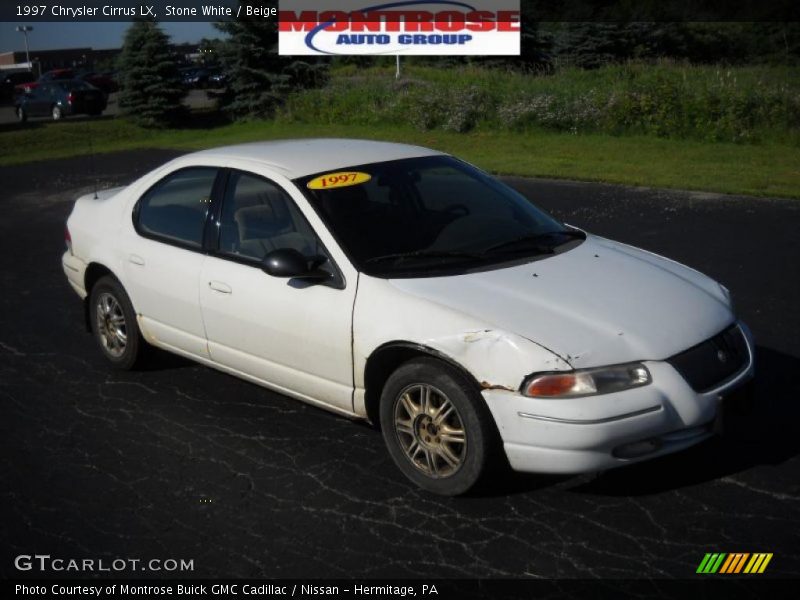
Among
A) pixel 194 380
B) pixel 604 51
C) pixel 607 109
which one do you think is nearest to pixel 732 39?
pixel 604 51

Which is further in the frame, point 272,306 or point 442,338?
point 272,306

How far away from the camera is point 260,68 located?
32.1m

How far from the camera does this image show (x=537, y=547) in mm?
4230

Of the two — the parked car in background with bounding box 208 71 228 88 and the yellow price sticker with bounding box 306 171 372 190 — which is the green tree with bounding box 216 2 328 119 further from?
the yellow price sticker with bounding box 306 171 372 190

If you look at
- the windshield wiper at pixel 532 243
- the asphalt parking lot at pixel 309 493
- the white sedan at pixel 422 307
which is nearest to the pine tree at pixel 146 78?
the asphalt parking lot at pixel 309 493

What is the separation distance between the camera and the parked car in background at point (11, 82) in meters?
54.0

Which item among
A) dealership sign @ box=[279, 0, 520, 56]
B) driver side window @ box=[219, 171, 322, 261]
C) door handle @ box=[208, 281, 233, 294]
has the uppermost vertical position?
dealership sign @ box=[279, 0, 520, 56]

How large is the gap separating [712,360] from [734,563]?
1.01m

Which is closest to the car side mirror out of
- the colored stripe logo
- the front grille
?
the front grille

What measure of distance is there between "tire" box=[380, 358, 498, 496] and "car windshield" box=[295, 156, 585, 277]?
0.61 m

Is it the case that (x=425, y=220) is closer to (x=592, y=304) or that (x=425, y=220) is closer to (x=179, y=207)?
(x=592, y=304)

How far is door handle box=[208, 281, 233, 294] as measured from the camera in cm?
561

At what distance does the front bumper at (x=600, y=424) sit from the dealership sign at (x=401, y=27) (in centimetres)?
2898

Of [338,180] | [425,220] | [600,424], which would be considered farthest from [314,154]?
[600,424]
